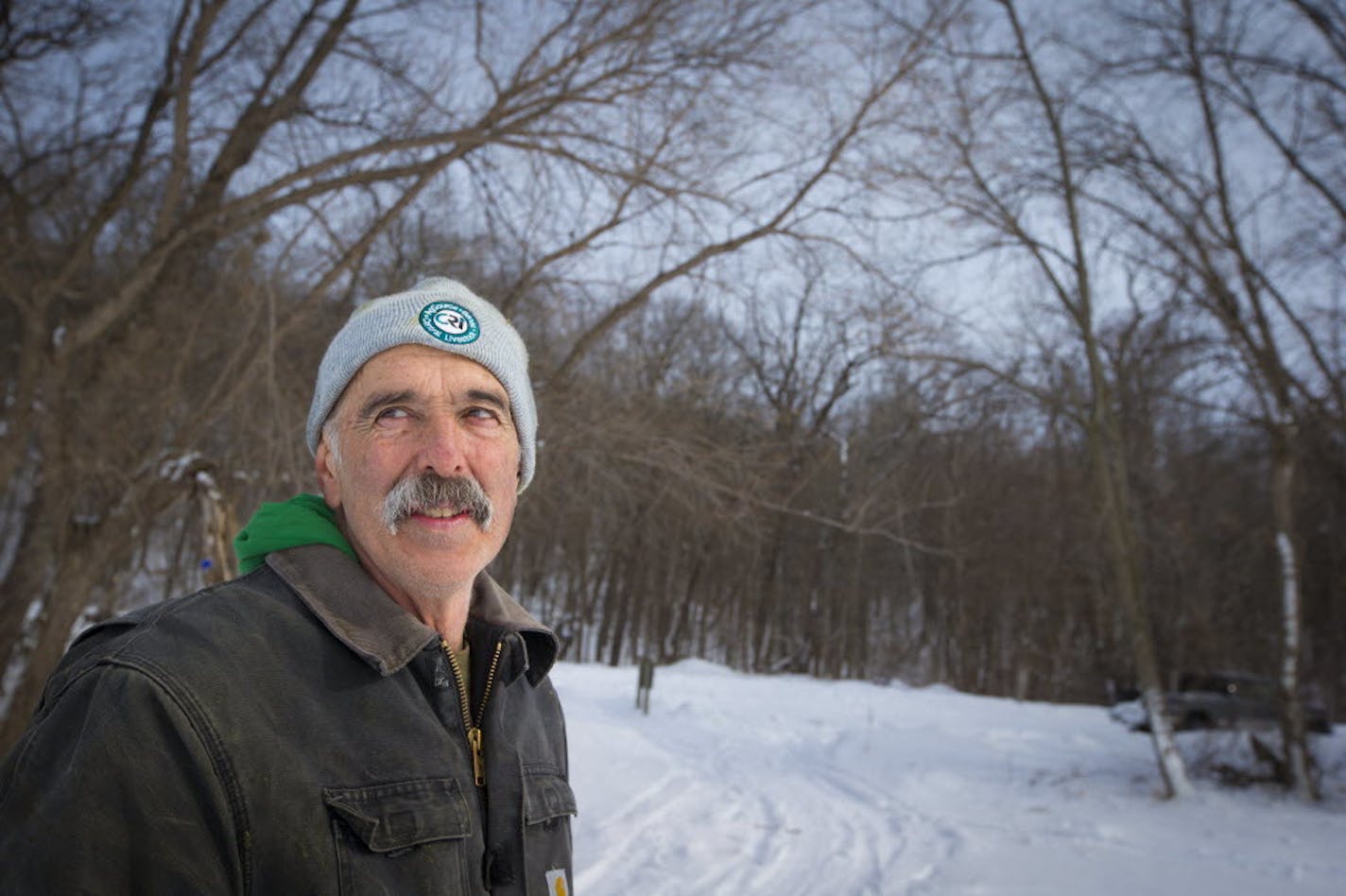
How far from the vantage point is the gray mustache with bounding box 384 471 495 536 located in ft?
5.51

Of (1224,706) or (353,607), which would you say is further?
(1224,706)

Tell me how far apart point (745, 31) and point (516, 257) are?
256cm

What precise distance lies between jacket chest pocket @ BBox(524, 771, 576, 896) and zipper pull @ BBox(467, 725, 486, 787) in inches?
3.4

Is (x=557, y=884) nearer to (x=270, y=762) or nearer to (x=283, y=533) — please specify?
(x=270, y=762)

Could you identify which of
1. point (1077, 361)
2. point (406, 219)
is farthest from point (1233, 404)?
point (406, 219)

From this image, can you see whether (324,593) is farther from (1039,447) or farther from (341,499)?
(1039,447)

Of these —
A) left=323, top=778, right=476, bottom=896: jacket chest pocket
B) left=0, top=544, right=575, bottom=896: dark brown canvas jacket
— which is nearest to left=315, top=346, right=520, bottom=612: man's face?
left=0, top=544, right=575, bottom=896: dark brown canvas jacket

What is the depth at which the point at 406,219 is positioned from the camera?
335 inches

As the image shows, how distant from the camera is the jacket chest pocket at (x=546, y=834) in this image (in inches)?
65.3

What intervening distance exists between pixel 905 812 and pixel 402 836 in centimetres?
908

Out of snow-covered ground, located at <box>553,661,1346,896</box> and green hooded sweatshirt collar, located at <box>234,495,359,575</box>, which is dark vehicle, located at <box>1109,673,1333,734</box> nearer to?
snow-covered ground, located at <box>553,661,1346,896</box>

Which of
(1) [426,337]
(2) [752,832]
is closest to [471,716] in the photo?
(1) [426,337]

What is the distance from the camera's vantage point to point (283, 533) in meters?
1.63

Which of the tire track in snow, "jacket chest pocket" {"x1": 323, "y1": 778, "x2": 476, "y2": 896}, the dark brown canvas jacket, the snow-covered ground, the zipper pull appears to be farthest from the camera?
the snow-covered ground
